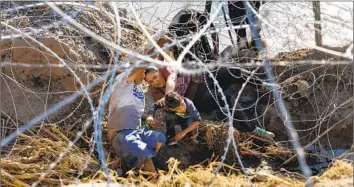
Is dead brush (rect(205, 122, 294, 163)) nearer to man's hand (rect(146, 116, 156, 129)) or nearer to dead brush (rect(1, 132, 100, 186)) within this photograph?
man's hand (rect(146, 116, 156, 129))

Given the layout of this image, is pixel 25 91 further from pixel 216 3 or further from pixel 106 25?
pixel 216 3

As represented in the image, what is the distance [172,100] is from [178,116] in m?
0.43

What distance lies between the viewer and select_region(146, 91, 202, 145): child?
14.9ft

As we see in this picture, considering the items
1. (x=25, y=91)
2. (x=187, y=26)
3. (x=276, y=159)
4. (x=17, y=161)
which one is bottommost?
(x=276, y=159)

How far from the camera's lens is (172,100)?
4.52 m

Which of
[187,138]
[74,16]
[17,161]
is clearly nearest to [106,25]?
[74,16]

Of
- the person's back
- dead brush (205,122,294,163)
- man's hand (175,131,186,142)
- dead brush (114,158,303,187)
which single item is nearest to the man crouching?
the person's back

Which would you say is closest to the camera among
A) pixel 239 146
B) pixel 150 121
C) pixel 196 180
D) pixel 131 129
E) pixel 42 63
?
pixel 196 180

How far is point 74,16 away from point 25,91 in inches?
28.6

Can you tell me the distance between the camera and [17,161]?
14.4 ft

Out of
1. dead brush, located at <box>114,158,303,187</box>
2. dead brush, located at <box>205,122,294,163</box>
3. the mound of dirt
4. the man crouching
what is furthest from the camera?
dead brush, located at <box>205,122,294,163</box>

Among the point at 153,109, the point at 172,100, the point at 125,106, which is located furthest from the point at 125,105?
the point at 153,109

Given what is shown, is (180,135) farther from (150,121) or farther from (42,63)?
(42,63)

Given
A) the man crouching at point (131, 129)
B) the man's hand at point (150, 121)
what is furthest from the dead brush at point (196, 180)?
the man's hand at point (150, 121)
